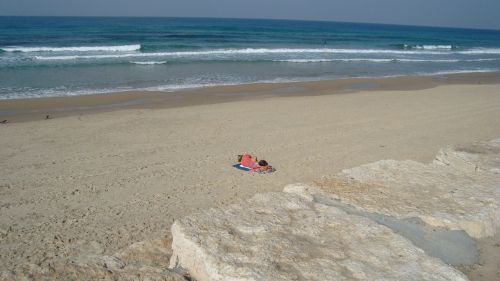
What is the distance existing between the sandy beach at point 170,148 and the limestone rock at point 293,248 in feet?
3.27

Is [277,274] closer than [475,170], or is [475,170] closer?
[277,274]

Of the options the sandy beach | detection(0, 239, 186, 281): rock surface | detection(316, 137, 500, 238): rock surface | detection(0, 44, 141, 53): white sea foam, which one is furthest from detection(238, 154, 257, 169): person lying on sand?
detection(0, 44, 141, 53): white sea foam

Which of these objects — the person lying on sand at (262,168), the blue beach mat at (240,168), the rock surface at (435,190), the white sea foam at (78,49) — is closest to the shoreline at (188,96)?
the blue beach mat at (240,168)

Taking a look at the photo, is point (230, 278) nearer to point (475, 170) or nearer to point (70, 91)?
point (475, 170)

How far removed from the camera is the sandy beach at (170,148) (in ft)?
18.6

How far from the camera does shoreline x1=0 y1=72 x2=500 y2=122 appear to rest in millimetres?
12188

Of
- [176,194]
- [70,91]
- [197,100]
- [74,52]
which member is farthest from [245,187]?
[74,52]

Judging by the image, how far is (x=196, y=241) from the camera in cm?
388

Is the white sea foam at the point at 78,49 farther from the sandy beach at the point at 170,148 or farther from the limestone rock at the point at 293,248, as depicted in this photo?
the limestone rock at the point at 293,248

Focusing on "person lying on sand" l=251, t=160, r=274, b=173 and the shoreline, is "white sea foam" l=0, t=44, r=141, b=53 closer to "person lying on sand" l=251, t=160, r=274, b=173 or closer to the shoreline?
the shoreline

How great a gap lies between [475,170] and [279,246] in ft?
12.9

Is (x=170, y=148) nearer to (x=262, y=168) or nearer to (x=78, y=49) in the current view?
(x=262, y=168)

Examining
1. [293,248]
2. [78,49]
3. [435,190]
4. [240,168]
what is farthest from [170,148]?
[78,49]

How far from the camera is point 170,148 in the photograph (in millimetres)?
8898
